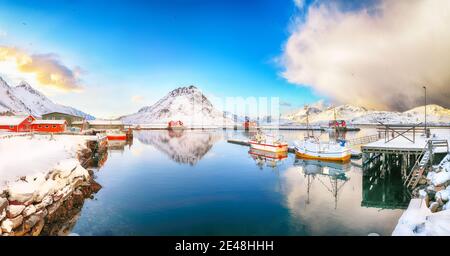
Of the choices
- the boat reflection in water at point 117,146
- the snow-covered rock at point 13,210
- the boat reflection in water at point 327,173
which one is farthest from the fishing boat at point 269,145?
the snow-covered rock at point 13,210

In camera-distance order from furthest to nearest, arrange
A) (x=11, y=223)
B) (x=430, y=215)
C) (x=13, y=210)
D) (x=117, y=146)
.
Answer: (x=117, y=146) → (x=13, y=210) → (x=11, y=223) → (x=430, y=215)

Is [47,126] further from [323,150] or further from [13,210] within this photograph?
[323,150]

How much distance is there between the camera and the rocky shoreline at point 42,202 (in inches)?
385

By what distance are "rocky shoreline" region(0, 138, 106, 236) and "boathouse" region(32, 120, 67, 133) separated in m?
40.0

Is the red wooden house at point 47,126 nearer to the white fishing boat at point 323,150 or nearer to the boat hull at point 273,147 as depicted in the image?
the boat hull at point 273,147

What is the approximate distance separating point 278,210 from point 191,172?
13707mm

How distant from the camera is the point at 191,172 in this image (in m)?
27.1

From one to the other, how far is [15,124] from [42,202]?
41.0 m

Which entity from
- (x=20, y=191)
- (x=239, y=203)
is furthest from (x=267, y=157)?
(x=20, y=191)

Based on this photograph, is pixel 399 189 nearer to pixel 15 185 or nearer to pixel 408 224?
pixel 408 224

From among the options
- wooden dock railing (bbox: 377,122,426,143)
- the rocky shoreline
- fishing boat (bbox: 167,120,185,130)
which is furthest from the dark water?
fishing boat (bbox: 167,120,185,130)

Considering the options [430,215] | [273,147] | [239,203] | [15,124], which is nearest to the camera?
[430,215]

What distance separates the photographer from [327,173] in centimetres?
2705
